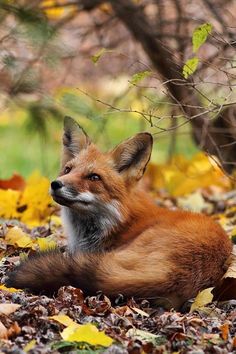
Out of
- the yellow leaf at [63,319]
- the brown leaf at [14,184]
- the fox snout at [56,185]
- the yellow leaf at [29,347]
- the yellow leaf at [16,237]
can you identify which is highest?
the brown leaf at [14,184]

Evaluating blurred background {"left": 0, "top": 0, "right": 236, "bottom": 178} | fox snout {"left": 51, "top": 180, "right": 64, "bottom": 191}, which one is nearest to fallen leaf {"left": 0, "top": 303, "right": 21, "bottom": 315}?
fox snout {"left": 51, "top": 180, "right": 64, "bottom": 191}

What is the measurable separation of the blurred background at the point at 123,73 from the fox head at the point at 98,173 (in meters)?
0.23

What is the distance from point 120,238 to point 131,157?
64 centimetres

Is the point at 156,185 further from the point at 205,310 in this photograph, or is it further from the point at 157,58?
the point at 205,310

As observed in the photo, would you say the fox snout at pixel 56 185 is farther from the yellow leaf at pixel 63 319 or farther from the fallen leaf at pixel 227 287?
the yellow leaf at pixel 63 319

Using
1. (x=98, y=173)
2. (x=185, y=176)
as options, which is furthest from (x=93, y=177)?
(x=185, y=176)

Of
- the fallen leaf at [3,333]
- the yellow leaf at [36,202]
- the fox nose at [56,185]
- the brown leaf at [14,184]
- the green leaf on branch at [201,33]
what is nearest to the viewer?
the fallen leaf at [3,333]

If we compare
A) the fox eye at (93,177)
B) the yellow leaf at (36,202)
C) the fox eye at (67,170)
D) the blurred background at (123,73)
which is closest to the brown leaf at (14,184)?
the blurred background at (123,73)

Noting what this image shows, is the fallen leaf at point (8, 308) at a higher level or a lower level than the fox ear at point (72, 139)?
lower

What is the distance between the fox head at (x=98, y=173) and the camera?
5.68 metres

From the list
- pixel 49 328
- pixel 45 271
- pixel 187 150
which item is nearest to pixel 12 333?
pixel 49 328

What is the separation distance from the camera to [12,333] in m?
→ 4.19

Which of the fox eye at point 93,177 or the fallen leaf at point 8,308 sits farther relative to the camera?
the fox eye at point 93,177

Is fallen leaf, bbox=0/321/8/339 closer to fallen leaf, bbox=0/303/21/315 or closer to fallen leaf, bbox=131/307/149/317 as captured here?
fallen leaf, bbox=0/303/21/315
